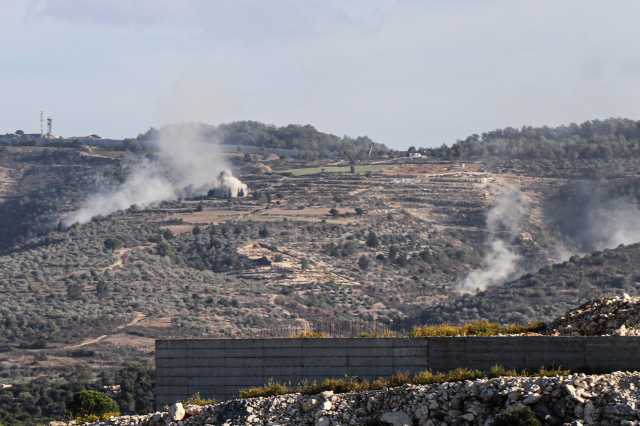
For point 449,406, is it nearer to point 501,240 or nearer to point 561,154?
point 501,240

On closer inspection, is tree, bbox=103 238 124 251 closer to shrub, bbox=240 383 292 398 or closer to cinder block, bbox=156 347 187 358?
cinder block, bbox=156 347 187 358

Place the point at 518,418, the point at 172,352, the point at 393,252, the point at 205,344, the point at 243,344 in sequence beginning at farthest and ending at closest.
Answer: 1. the point at 393,252
2. the point at 172,352
3. the point at 205,344
4. the point at 243,344
5. the point at 518,418

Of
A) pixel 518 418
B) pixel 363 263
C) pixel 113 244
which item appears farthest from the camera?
pixel 113 244

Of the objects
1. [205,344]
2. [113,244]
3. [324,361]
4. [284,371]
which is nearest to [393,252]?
[113,244]

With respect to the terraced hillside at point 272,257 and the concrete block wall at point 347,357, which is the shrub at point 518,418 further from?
the terraced hillside at point 272,257

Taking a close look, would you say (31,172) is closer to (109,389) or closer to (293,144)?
(293,144)

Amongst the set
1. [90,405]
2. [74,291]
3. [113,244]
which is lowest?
[74,291]

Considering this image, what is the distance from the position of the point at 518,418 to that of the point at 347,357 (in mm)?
5653

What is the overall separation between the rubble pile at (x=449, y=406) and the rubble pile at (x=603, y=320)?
11.8ft

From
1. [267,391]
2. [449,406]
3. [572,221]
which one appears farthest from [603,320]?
[572,221]

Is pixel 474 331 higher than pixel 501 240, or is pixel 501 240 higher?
pixel 474 331

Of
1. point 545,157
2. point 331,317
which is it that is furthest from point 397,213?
point 331,317

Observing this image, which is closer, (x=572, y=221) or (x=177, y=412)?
(x=177, y=412)

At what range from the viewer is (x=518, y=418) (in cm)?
2719
